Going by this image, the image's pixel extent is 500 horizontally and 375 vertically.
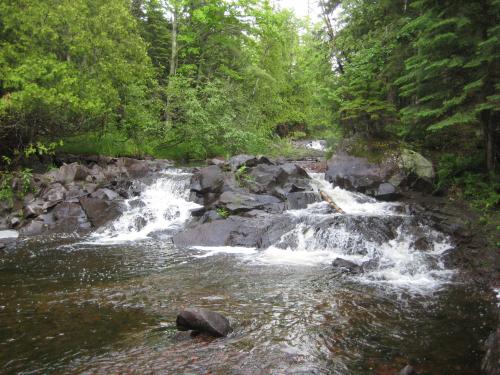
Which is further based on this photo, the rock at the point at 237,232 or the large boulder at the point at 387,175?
the large boulder at the point at 387,175

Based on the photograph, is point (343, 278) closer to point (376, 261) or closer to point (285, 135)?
point (376, 261)

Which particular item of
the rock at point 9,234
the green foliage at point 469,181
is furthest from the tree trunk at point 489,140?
the rock at point 9,234

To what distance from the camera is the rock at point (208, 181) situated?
52.4 feet

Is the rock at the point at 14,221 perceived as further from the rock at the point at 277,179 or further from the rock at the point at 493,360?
the rock at the point at 493,360

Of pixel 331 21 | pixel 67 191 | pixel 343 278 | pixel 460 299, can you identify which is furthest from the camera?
pixel 331 21

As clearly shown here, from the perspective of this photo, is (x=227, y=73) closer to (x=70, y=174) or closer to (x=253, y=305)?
(x=70, y=174)

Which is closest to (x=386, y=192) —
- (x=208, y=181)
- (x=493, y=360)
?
(x=208, y=181)

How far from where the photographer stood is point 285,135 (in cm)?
4022

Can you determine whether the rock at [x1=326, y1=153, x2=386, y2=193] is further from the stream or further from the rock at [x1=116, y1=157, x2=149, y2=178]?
the rock at [x1=116, y1=157, x2=149, y2=178]

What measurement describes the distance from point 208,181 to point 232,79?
660 inches

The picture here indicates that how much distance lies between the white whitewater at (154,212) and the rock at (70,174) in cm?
269

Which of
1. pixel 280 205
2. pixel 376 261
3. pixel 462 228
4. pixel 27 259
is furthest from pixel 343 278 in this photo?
pixel 27 259

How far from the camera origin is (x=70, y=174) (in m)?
16.4

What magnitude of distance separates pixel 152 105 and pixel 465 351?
72.6 feet
